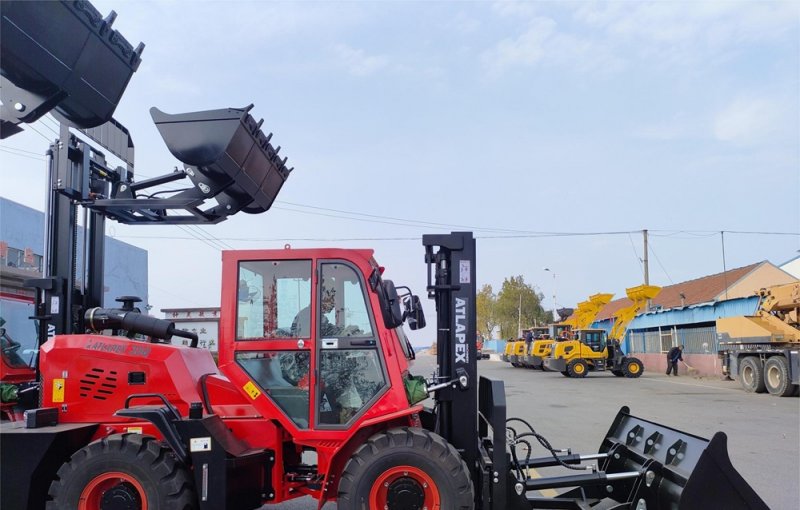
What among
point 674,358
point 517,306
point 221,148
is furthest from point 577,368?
point 517,306

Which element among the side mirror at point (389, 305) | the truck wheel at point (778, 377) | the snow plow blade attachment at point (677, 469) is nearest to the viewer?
the snow plow blade attachment at point (677, 469)

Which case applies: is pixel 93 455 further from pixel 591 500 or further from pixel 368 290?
pixel 591 500

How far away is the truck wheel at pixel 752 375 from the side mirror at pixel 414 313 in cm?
2043

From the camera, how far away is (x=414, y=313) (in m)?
5.62

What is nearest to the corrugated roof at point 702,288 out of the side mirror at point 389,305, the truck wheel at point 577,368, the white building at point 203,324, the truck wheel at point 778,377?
the truck wheel at point 577,368

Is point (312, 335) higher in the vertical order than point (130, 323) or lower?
lower

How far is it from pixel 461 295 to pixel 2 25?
3.97m

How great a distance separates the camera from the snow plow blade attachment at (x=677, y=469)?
4.81 metres

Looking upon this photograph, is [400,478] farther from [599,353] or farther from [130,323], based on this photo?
[599,353]

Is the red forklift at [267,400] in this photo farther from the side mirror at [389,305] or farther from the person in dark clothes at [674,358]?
the person in dark clothes at [674,358]

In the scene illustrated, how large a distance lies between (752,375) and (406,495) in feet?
70.0

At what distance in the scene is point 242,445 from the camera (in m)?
5.46

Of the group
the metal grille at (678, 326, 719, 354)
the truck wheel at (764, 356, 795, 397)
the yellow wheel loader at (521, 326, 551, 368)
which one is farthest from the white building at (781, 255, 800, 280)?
the truck wheel at (764, 356, 795, 397)

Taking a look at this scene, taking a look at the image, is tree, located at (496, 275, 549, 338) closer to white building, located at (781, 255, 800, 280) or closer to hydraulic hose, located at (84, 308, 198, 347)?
white building, located at (781, 255, 800, 280)
